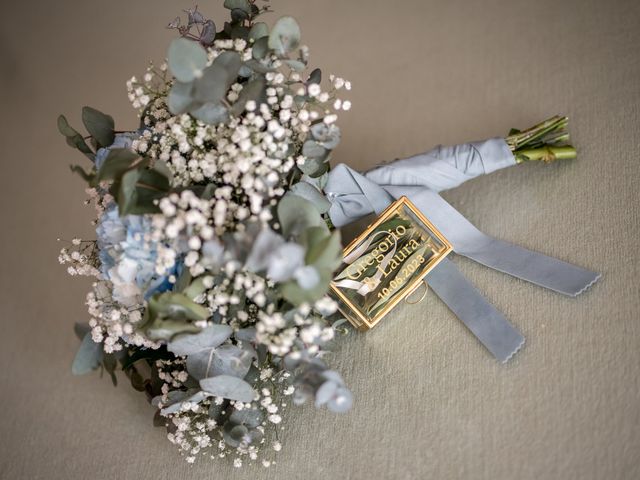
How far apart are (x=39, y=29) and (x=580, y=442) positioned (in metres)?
1.68

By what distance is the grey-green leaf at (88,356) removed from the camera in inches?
34.8

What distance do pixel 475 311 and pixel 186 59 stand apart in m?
0.63

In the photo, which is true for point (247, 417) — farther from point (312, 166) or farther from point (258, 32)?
point (258, 32)

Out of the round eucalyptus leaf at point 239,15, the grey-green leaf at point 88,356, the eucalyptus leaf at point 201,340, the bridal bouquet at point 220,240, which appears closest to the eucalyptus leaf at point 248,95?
the bridal bouquet at point 220,240

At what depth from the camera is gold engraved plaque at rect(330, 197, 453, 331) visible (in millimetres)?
970

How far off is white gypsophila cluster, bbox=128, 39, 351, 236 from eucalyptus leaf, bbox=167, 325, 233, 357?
15cm

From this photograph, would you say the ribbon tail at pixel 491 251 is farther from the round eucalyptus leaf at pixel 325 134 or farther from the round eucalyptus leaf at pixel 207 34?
the round eucalyptus leaf at pixel 207 34

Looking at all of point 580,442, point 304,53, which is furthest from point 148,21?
point 580,442

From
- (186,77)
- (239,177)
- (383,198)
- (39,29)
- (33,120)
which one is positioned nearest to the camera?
(186,77)

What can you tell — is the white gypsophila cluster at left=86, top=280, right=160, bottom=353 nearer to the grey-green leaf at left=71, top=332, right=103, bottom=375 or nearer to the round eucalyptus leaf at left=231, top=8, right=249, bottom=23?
the grey-green leaf at left=71, top=332, right=103, bottom=375

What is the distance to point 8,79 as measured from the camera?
1.55 metres

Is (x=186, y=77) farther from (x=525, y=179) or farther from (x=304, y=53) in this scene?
(x=525, y=179)

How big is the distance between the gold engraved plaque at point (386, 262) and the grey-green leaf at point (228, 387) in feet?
0.75

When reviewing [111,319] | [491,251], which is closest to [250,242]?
[111,319]
